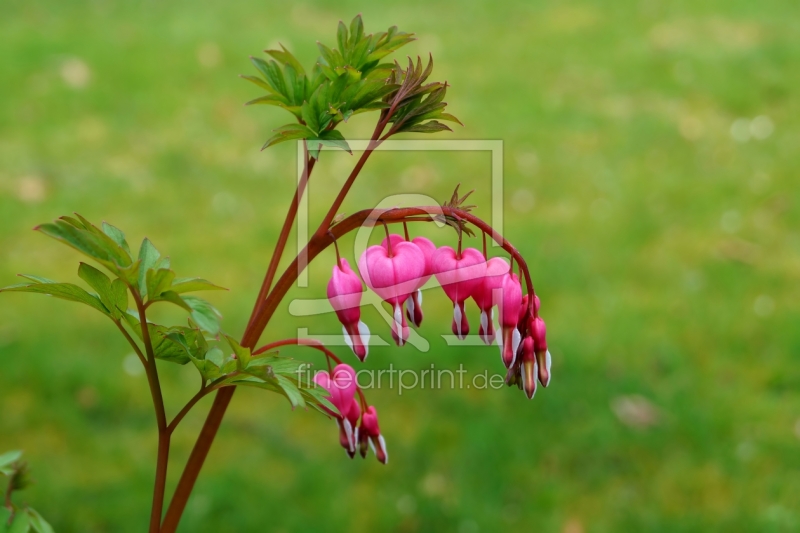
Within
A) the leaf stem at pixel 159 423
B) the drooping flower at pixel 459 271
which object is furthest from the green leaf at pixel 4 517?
the drooping flower at pixel 459 271

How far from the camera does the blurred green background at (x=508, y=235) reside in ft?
7.59

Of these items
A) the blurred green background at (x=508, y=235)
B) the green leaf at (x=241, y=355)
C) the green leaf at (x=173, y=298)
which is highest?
the green leaf at (x=173, y=298)

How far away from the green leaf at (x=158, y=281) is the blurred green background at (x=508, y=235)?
1508 millimetres

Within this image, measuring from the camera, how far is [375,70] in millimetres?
893

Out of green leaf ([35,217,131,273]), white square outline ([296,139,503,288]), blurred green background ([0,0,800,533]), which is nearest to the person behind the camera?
green leaf ([35,217,131,273])

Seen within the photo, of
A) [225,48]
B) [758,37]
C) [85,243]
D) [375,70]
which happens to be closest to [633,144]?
[758,37]

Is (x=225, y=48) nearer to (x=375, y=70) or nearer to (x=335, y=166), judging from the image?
(x=335, y=166)

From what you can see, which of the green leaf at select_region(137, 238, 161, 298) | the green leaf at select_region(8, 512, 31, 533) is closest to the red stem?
the green leaf at select_region(137, 238, 161, 298)

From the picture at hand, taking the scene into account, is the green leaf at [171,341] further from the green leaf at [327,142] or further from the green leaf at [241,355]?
the green leaf at [327,142]

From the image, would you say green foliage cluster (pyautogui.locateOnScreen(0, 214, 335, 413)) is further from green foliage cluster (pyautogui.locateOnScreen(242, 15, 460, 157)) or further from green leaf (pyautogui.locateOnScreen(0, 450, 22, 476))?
green leaf (pyautogui.locateOnScreen(0, 450, 22, 476))

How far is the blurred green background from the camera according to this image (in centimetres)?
231

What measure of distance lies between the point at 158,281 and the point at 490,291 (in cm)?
33

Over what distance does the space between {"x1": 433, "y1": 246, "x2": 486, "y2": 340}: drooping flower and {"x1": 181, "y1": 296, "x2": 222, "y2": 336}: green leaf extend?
0.24 metres

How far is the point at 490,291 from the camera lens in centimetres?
88
